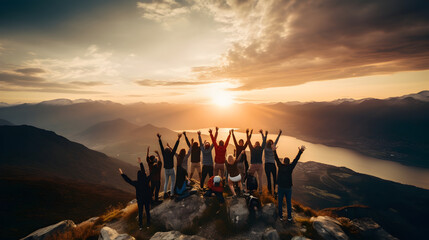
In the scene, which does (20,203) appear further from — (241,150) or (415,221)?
(415,221)

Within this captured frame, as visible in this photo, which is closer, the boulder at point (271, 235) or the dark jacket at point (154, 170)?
the boulder at point (271, 235)

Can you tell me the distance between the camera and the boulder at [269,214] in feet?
28.4

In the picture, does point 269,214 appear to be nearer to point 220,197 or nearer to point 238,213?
point 238,213

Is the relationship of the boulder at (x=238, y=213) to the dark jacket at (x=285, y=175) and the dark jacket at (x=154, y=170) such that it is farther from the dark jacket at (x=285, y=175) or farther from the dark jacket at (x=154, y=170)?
the dark jacket at (x=154, y=170)

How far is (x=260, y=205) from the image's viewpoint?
9.01 m

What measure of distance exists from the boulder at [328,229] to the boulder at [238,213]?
11.6 feet

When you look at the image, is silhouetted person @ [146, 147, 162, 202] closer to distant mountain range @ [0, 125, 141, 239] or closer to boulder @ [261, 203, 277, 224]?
boulder @ [261, 203, 277, 224]

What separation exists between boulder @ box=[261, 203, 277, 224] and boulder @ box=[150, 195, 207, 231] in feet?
10.6

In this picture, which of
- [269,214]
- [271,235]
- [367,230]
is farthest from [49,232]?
[367,230]

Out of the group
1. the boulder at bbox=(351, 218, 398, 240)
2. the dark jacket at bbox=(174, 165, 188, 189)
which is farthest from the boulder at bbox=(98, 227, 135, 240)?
the boulder at bbox=(351, 218, 398, 240)

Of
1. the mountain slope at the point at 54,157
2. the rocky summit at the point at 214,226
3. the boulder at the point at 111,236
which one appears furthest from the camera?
the mountain slope at the point at 54,157

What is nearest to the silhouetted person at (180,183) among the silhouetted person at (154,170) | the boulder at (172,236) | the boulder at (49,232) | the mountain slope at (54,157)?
the silhouetted person at (154,170)

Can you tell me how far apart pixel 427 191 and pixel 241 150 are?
154 m

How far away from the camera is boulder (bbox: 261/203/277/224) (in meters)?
8.65
